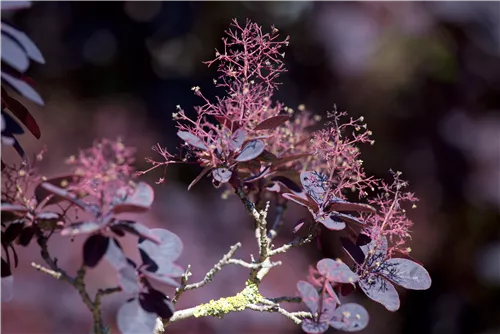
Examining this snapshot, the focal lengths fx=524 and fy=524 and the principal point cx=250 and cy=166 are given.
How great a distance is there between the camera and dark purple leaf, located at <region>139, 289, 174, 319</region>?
365mm

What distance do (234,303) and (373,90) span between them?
1366 mm

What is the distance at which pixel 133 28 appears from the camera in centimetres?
179

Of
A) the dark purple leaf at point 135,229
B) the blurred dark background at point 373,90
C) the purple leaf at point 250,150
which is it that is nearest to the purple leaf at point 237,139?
the purple leaf at point 250,150

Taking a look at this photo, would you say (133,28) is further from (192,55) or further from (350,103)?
(350,103)

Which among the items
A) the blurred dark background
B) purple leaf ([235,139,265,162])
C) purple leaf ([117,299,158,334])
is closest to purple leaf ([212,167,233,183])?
purple leaf ([235,139,265,162])

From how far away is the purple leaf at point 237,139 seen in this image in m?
0.43

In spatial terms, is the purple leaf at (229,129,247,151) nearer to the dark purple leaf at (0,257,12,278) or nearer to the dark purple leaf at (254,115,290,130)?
the dark purple leaf at (254,115,290,130)

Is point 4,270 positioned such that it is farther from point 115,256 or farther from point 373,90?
point 373,90

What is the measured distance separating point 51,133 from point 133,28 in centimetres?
48

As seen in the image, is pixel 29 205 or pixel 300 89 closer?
pixel 29 205

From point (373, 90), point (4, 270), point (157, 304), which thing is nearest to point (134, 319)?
point (157, 304)

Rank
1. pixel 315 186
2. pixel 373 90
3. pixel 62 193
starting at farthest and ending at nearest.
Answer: pixel 373 90 < pixel 315 186 < pixel 62 193

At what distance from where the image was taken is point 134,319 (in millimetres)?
355

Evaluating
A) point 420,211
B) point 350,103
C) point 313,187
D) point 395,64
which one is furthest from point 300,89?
point 313,187
